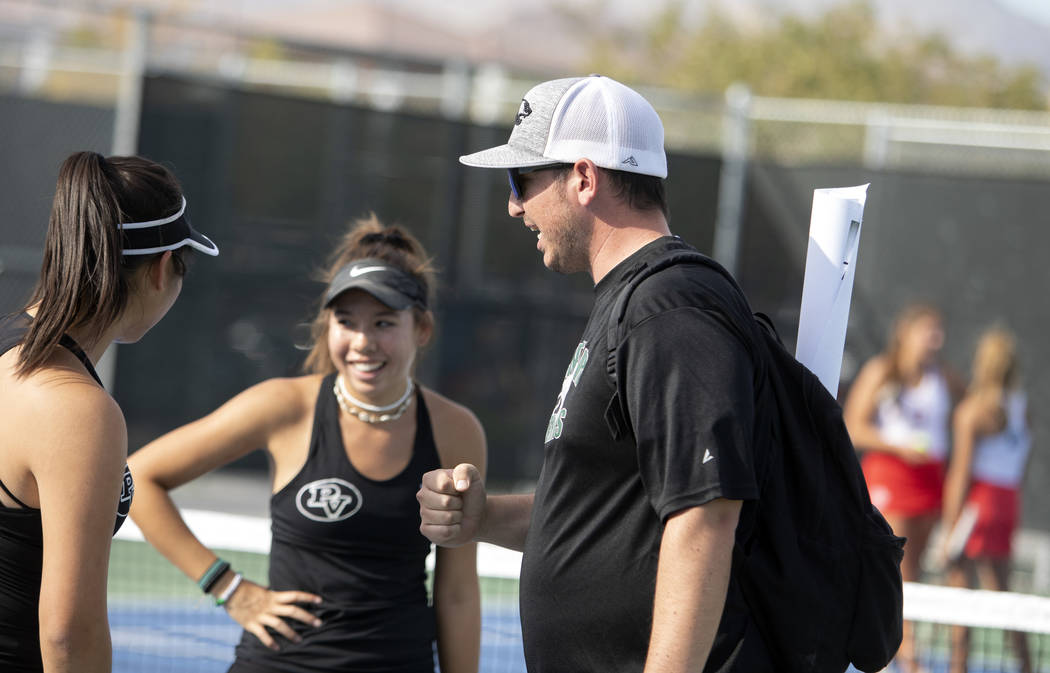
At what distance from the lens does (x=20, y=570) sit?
94.7 inches

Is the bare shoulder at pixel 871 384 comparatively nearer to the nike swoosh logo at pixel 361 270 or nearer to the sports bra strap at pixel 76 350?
the nike swoosh logo at pixel 361 270

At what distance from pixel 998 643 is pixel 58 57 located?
33.3ft

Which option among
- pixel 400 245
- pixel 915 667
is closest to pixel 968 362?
pixel 915 667

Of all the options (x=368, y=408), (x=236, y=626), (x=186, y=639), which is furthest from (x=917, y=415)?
(x=368, y=408)

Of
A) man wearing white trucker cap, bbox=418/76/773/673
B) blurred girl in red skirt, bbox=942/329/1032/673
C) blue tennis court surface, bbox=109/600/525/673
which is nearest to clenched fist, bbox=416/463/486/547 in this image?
man wearing white trucker cap, bbox=418/76/773/673

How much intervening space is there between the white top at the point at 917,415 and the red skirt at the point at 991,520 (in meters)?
0.31

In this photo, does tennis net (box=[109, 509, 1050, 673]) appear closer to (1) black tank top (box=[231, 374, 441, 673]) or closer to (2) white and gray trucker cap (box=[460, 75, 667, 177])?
(1) black tank top (box=[231, 374, 441, 673])

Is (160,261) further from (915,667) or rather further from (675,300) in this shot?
(915,667)

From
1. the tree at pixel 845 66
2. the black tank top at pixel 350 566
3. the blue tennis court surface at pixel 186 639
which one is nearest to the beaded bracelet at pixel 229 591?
the black tank top at pixel 350 566

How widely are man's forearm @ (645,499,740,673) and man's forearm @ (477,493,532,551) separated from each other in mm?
737

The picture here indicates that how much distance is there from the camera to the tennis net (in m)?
4.17

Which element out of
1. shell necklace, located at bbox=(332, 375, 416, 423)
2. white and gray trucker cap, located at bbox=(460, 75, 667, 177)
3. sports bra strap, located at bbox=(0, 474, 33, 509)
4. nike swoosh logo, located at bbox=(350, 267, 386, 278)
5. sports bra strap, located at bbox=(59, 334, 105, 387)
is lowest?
sports bra strap, located at bbox=(0, 474, 33, 509)

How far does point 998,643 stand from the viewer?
7324mm

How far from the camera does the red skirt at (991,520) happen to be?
7209 mm
